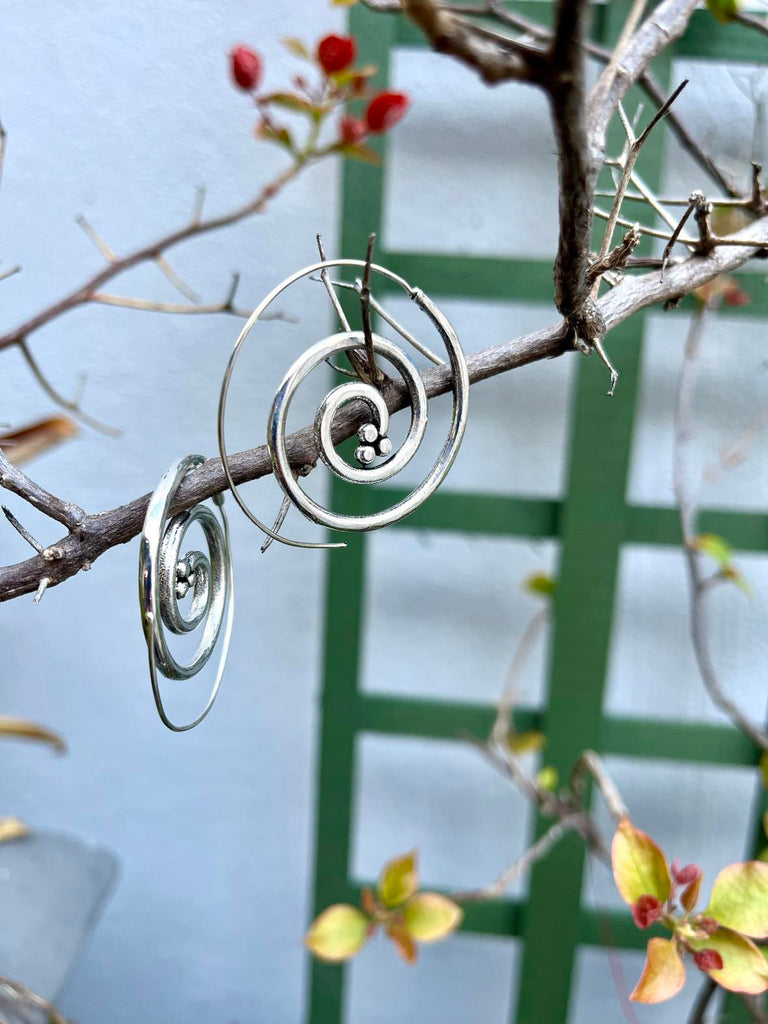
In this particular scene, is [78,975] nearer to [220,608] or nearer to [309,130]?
[220,608]

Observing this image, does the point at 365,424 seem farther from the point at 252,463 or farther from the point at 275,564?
the point at 275,564

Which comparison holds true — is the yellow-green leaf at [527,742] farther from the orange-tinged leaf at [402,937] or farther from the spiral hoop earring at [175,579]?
the spiral hoop earring at [175,579]

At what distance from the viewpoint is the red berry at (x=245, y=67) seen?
2.20 feet

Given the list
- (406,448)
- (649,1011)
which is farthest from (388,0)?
(649,1011)

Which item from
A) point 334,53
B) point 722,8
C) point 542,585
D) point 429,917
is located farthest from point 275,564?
point 722,8

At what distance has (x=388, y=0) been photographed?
728mm

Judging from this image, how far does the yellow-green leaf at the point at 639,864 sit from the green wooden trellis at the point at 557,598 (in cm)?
40

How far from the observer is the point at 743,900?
0.49 meters

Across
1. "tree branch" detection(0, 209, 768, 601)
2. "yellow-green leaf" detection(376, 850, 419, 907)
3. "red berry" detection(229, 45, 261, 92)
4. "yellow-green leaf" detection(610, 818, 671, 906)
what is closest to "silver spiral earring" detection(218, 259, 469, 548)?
"tree branch" detection(0, 209, 768, 601)

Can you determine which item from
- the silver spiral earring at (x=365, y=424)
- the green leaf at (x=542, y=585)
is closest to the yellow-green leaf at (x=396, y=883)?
the green leaf at (x=542, y=585)

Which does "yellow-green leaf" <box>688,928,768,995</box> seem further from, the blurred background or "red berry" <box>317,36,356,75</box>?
"red berry" <box>317,36,356,75</box>

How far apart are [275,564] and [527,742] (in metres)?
0.37

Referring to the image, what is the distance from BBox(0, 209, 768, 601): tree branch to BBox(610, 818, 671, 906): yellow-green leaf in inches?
13.1

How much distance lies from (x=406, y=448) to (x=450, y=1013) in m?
1.09
